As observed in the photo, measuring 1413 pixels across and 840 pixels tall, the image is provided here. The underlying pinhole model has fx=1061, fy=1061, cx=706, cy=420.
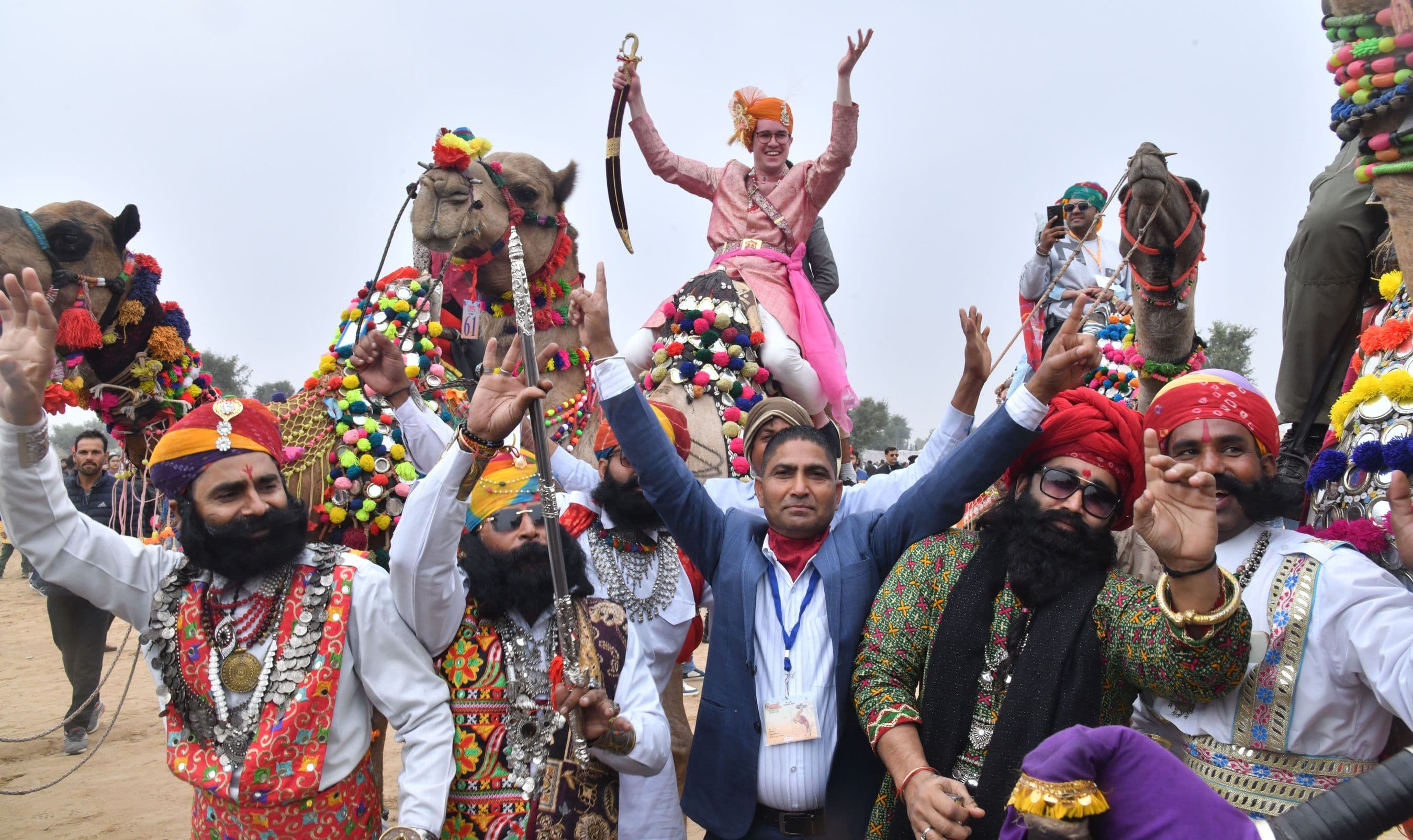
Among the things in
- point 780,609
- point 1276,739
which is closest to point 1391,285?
point 1276,739

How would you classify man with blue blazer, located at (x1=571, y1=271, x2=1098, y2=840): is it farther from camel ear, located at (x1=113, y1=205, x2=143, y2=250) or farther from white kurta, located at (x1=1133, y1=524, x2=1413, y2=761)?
camel ear, located at (x1=113, y1=205, x2=143, y2=250)

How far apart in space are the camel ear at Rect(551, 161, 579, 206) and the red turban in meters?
3.91

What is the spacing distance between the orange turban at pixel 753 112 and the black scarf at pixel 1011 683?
3.94m

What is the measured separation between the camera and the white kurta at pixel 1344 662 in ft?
7.66

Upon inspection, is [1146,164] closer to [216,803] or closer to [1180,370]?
[1180,370]

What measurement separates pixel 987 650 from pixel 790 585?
0.71m

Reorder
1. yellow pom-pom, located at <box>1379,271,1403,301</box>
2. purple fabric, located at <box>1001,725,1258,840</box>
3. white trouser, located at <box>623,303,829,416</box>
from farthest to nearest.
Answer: white trouser, located at <box>623,303,829,416</box> < yellow pom-pom, located at <box>1379,271,1403,301</box> < purple fabric, located at <box>1001,725,1258,840</box>

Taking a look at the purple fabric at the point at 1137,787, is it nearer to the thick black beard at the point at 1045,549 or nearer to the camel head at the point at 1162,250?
the thick black beard at the point at 1045,549

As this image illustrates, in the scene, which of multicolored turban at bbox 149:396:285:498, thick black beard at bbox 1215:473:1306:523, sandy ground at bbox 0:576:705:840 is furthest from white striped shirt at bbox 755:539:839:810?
sandy ground at bbox 0:576:705:840

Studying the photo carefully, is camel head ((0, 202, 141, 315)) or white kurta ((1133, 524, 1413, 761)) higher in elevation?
camel head ((0, 202, 141, 315))

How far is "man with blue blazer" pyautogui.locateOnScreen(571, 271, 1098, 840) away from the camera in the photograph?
3.05m

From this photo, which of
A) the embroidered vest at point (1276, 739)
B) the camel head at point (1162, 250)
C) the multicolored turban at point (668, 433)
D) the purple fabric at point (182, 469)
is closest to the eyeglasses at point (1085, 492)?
the embroidered vest at point (1276, 739)

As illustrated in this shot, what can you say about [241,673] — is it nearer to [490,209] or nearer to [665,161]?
[490,209]

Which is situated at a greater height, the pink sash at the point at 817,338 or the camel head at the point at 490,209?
the camel head at the point at 490,209
